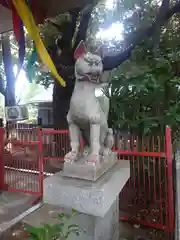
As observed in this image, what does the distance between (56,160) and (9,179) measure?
126 cm

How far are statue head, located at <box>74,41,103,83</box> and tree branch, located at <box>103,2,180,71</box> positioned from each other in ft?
11.4

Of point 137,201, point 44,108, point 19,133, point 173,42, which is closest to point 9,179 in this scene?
point 19,133

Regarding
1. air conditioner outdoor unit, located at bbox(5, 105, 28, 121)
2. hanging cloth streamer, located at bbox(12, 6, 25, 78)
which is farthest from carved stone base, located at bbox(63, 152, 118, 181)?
air conditioner outdoor unit, located at bbox(5, 105, 28, 121)

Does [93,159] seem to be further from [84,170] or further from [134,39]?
[134,39]

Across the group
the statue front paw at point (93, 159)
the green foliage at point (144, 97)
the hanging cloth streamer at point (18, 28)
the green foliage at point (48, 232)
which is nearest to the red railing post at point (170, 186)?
the green foliage at point (144, 97)

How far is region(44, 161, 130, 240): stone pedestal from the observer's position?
1.48 m

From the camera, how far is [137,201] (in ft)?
10.6

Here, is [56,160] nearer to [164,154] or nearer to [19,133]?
[19,133]

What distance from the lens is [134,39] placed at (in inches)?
193

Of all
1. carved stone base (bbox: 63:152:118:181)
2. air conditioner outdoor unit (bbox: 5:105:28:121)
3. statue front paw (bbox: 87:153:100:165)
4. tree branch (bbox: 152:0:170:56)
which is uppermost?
tree branch (bbox: 152:0:170:56)

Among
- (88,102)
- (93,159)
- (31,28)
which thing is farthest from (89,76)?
(31,28)

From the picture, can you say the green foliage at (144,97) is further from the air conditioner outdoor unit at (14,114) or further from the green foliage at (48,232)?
the air conditioner outdoor unit at (14,114)

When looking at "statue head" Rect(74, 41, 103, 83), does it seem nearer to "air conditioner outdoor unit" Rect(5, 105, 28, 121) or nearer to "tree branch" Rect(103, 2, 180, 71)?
"tree branch" Rect(103, 2, 180, 71)

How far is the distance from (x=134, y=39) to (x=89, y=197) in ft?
14.0
